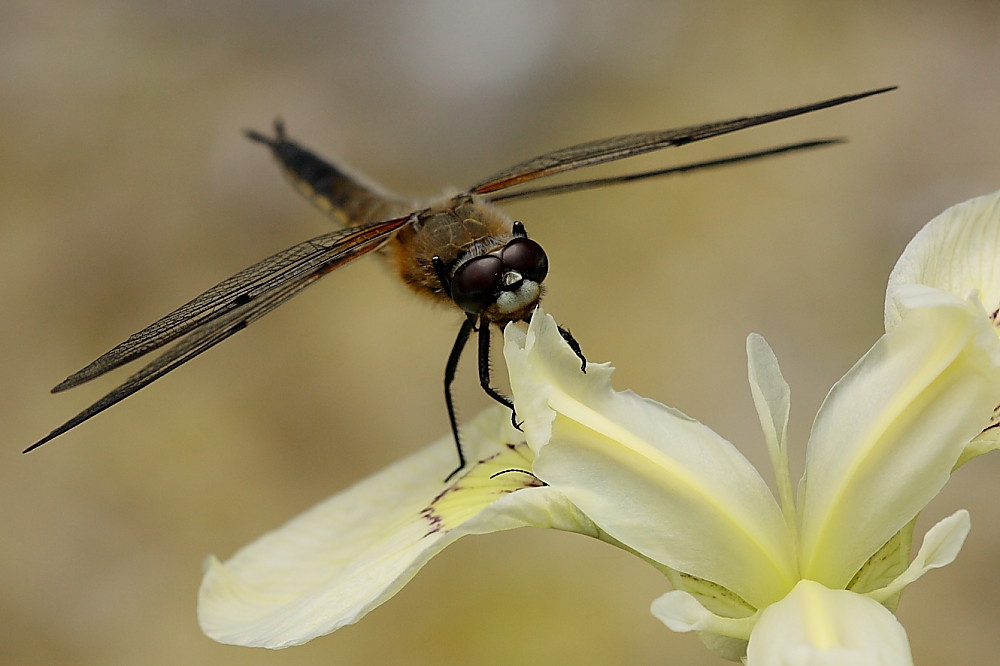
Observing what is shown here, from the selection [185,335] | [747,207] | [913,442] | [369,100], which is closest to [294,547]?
[185,335]

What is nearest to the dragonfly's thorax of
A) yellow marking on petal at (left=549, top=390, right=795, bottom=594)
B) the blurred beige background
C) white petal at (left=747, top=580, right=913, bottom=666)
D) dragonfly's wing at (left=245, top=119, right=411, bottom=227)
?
yellow marking on petal at (left=549, top=390, right=795, bottom=594)

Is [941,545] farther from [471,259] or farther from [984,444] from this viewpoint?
[471,259]

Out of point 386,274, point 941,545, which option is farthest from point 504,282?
point 386,274

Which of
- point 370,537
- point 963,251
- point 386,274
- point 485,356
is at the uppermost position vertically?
point 386,274

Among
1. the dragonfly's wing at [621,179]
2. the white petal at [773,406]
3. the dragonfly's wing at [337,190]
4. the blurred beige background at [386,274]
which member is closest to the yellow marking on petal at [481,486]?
the white petal at [773,406]

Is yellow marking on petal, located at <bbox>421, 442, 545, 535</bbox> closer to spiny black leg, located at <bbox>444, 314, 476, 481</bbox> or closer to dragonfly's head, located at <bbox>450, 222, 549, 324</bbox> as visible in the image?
spiny black leg, located at <bbox>444, 314, 476, 481</bbox>

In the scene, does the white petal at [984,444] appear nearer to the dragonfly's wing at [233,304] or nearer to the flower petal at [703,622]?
the flower petal at [703,622]
